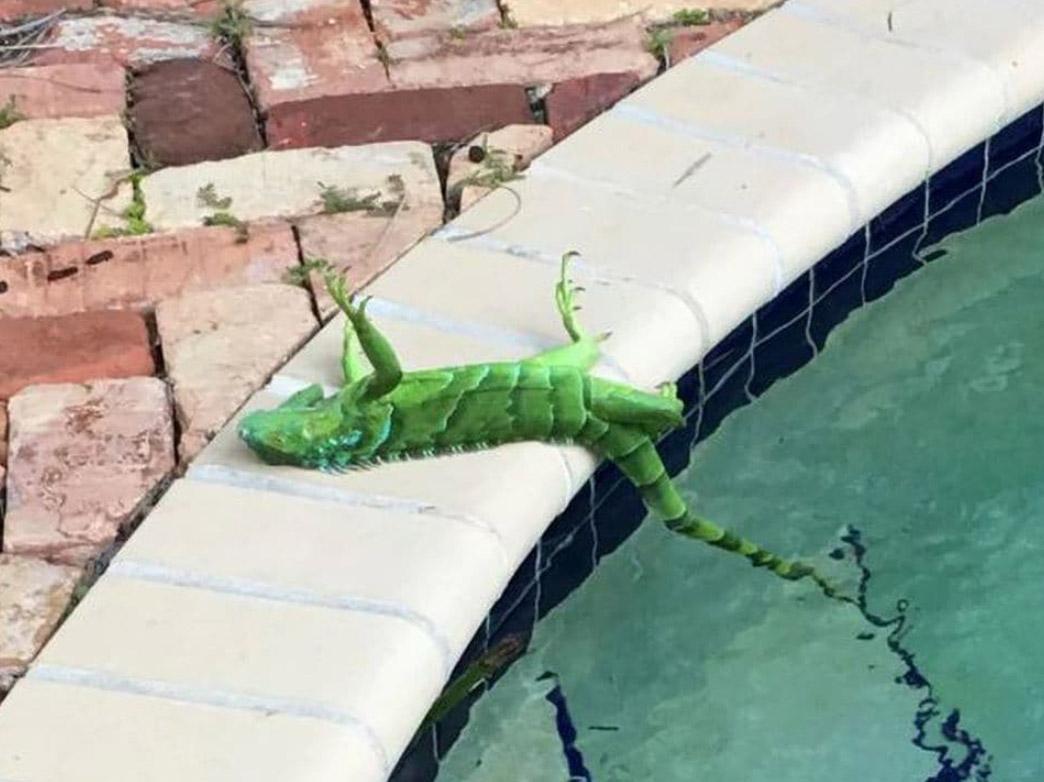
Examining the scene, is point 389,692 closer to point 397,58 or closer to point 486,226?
point 486,226

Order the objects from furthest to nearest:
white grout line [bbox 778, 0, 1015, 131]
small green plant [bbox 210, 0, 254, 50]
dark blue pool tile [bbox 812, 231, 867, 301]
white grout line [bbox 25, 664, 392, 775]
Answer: small green plant [bbox 210, 0, 254, 50] < white grout line [bbox 778, 0, 1015, 131] < dark blue pool tile [bbox 812, 231, 867, 301] < white grout line [bbox 25, 664, 392, 775]

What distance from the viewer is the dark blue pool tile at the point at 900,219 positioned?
285 centimetres

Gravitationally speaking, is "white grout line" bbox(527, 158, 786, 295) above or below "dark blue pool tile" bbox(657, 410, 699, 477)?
above

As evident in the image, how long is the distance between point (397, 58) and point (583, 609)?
→ 3.16 feet

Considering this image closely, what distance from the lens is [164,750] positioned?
6.48 ft

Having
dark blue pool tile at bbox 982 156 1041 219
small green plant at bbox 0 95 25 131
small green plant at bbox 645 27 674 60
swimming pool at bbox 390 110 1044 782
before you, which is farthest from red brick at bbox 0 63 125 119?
dark blue pool tile at bbox 982 156 1041 219

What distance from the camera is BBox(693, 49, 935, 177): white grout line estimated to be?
281 centimetres

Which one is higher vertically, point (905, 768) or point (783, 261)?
point (783, 261)

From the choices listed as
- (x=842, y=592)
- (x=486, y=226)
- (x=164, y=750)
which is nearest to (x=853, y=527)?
(x=842, y=592)

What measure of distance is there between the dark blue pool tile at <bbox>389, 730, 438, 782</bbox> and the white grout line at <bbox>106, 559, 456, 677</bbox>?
10 centimetres

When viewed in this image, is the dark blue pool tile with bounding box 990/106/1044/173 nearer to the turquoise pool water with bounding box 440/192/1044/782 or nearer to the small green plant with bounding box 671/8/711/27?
the turquoise pool water with bounding box 440/192/1044/782

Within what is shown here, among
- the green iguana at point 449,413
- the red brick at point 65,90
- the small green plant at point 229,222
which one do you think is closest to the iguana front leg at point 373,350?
the green iguana at point 449,413

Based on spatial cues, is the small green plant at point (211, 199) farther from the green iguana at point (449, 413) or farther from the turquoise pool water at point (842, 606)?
the turquoise pool water at point (842, 606)

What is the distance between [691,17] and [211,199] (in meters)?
0.78
